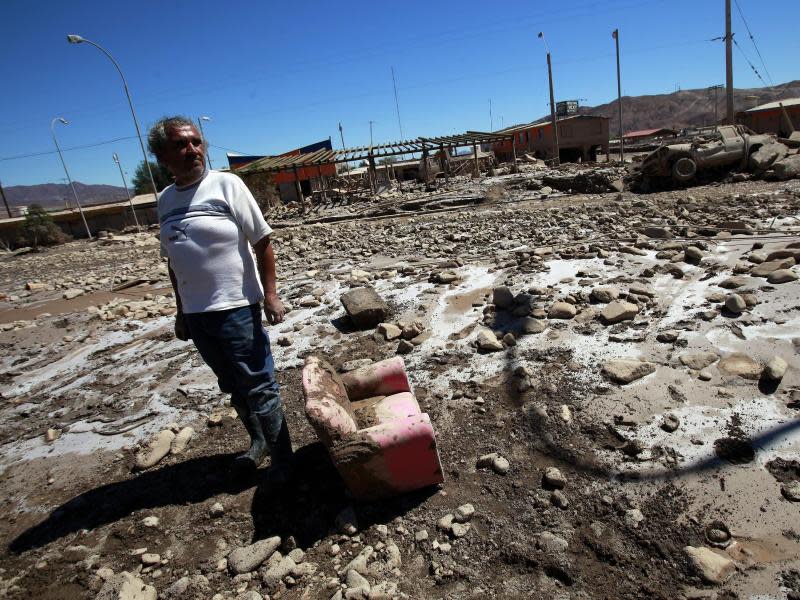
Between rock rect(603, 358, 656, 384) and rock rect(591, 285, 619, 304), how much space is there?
3.53ft

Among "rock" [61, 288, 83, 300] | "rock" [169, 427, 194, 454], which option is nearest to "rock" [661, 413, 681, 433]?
"rock" [169, 427, 194, 454]

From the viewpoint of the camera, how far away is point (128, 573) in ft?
6.44

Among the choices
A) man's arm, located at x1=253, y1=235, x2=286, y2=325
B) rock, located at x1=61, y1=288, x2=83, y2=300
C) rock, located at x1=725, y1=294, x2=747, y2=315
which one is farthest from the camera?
rock, located at x1=61, y1=288, x2=83, y2=300

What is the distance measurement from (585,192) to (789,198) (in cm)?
575

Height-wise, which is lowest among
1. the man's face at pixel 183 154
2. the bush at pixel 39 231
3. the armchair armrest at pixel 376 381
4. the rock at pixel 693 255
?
the rock at pixel 693 255

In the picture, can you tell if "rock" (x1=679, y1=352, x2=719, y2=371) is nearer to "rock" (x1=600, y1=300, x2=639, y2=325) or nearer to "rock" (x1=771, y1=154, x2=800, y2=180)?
"rock" (x1=600, y1=300, x2=639, y2=325)

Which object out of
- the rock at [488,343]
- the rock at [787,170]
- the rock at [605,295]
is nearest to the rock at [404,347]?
the rock at [488,343]

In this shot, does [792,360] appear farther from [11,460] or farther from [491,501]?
[11,460]

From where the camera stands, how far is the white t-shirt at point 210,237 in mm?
2092

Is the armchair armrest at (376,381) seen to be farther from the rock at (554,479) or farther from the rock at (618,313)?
the rock at (618,313)

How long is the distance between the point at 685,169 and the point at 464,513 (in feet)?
41.5

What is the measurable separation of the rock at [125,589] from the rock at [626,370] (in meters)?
2.69

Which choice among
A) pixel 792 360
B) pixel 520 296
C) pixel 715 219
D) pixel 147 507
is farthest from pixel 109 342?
pixel 715 219

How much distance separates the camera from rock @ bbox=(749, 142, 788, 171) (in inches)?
445
